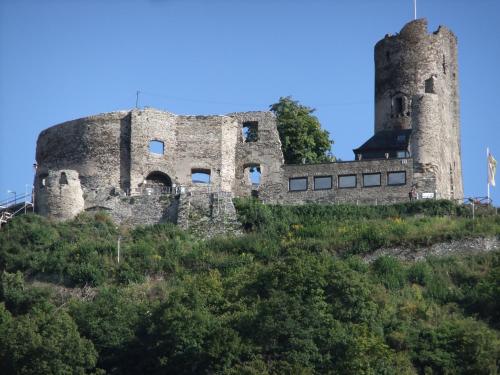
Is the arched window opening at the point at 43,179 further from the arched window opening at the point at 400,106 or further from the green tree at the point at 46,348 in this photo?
the arched window opening at the point at 400,106

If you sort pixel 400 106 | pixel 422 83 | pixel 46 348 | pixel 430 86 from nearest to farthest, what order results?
pixel 46 348 → pixel 430 86 → pixel 422 83 → pixel 400 106

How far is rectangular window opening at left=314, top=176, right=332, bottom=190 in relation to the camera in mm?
58094

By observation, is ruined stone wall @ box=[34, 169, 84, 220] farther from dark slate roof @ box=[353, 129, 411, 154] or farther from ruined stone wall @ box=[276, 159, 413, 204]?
dark slate roof @ box=[353, 129, 411, 154]

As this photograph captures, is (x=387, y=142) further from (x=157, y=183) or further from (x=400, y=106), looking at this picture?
(x=157, y=183)

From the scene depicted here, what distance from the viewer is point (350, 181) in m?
57.9

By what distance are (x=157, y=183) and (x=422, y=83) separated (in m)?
12.3

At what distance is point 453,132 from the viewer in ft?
208

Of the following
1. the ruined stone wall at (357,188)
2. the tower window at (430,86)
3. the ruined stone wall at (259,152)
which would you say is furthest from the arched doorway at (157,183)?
the tower window at (430,86)

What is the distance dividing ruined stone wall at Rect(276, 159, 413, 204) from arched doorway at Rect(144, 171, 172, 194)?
461 centimetres

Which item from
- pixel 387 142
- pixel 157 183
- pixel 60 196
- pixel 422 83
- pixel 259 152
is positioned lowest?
pixel 60 196

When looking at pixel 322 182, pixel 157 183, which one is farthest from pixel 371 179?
pixel 157 183

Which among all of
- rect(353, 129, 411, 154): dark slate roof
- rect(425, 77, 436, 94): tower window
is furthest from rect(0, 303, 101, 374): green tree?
rect(425, 77, 436, 94): tower window

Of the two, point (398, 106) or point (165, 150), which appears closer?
point (165, 150)

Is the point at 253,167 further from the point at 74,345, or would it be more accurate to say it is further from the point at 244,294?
the point at 74,345
